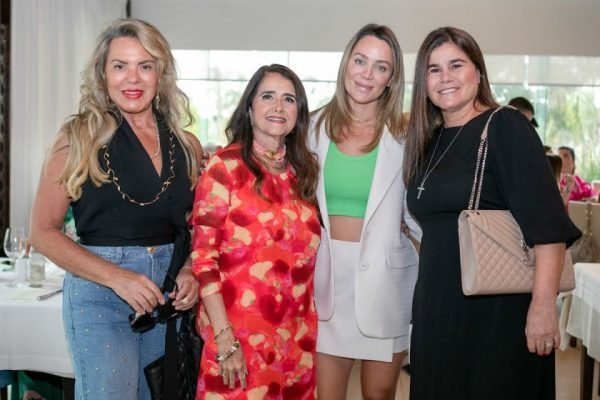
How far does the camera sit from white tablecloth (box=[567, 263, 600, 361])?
3.10 m

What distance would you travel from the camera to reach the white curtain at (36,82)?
564cm

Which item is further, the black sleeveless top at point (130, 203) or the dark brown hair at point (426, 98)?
the dark brown hair at point (426, 98)

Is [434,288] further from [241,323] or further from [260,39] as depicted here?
[260,39]

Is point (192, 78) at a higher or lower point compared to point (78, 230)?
higher

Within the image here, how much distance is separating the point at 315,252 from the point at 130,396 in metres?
0.73

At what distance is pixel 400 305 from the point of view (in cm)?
238

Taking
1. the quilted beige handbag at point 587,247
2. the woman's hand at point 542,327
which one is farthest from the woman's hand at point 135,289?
the quilted beige handbag at point 587,247

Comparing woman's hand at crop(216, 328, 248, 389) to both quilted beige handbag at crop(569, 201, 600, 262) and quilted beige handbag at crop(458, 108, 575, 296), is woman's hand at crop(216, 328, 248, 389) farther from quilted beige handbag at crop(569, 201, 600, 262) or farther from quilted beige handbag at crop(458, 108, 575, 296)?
quilted beige handbag at crop(569, 201, 600, 262)

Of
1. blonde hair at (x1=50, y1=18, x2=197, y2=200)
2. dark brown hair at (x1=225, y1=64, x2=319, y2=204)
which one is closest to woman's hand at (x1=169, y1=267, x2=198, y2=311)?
blonde hair at (x1=50, y1=18, x2=197, y2=200)

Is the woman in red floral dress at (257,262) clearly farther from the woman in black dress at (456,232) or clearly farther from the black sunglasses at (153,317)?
the woman in black dress at (456,232)

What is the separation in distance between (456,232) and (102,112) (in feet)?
3.68

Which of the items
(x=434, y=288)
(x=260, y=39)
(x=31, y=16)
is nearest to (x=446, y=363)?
(x=434, y=288)

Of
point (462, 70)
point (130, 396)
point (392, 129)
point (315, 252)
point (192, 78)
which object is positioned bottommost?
point (130, 396)

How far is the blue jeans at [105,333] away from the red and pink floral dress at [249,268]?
0.18m
